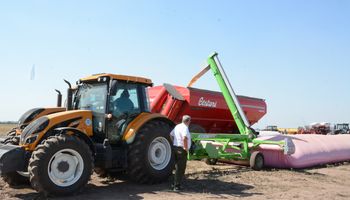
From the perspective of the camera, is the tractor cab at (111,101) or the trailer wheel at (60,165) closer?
the trailer wheel at (60,165)

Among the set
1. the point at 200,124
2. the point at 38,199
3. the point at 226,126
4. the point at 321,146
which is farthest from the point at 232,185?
the point at 226,126

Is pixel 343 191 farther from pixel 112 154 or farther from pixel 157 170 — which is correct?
pixel 112 154

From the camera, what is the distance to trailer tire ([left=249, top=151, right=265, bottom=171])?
1190cm

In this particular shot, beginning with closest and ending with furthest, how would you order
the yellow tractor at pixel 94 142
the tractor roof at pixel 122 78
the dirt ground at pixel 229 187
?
the yellow tractor at pixel 94 142
the dirt ground at pixel 229 187
the tractor roof at pixel 122 78

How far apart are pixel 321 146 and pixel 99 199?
30.1 feet

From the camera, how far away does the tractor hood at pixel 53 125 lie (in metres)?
7.30

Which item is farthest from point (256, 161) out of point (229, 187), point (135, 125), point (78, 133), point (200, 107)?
point (78, 133)

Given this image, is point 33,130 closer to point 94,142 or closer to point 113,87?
point 94,142

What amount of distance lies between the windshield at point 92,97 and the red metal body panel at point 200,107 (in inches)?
226

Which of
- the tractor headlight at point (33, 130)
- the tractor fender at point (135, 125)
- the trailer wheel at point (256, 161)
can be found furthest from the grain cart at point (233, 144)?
the tractor headlight at point (33, 130)

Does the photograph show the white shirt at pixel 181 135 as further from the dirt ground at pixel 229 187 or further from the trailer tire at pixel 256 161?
the trailer tire at pixel 256 161

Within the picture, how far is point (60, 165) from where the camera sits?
719 cm

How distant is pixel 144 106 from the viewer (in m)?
9.23

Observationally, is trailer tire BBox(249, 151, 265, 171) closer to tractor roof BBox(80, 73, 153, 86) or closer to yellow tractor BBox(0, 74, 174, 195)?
yellow tractor BBox(0, 74, 174, 195)
